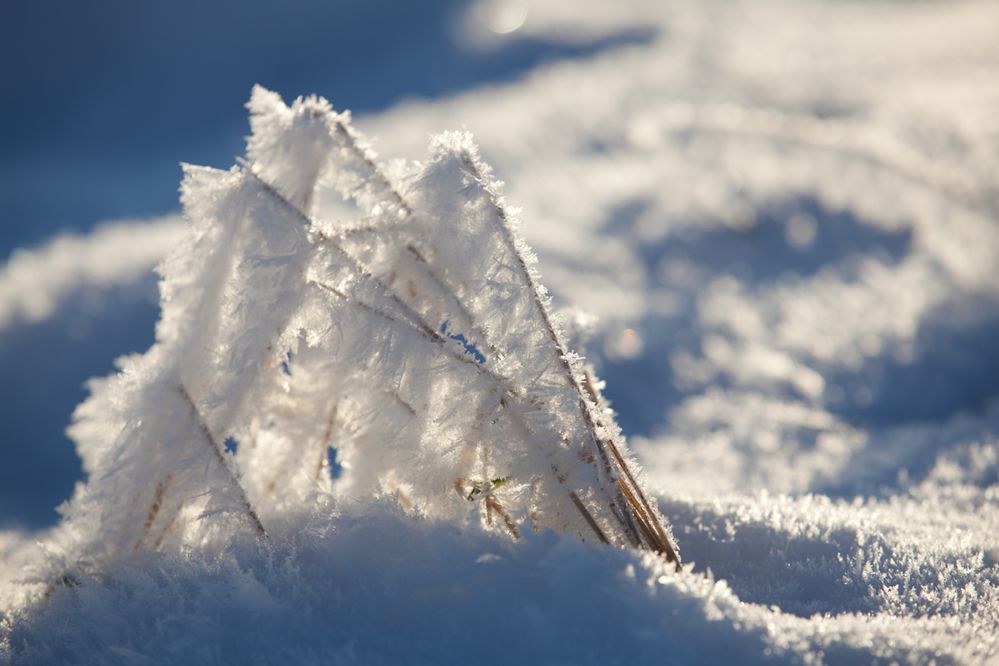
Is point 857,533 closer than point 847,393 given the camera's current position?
Yes

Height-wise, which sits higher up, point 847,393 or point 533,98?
point 533,98

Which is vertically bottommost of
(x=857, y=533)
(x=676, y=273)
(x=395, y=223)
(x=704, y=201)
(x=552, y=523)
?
(x=857, y=533)

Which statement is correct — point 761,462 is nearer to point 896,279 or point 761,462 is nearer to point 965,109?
point 896,279

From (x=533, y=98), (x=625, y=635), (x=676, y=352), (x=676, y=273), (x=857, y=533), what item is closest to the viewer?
(x=625, y=635)

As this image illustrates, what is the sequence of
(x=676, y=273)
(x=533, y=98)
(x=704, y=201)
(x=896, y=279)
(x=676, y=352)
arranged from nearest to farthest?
(x=676, y=352) < (x=896, y=279) < (x=676, y=273) < (x=704, y=201) < (x=533, y=98)

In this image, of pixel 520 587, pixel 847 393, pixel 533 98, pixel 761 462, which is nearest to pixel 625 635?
pixel 520 587

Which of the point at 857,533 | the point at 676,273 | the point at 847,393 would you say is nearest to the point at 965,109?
the point at 676,273
